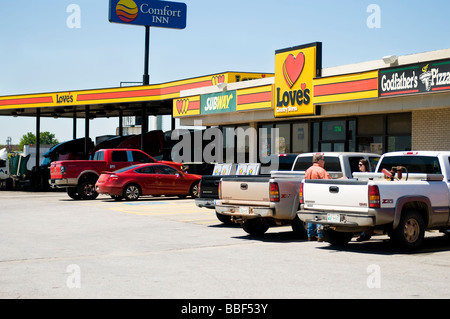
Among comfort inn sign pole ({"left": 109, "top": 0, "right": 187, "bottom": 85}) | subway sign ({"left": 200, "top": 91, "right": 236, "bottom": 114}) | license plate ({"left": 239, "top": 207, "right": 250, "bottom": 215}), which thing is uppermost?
comfort inn sign pole ({"left": 109, "top": 0, "right": 187, "bottom": 85})

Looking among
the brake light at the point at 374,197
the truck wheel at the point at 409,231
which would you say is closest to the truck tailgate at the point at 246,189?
the brake light at the point at 374,197

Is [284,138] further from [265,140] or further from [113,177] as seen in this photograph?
[113,177]

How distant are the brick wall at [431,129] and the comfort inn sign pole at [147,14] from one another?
22428mm

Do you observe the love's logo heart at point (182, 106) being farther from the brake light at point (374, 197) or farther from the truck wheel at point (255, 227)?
the brake light at point (374, 197)

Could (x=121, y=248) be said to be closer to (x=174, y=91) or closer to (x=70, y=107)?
(x=174, y=91)

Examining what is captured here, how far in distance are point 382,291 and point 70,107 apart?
36.5 metres

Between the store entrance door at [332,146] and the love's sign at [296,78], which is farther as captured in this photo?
the store entrance door at [332,146]

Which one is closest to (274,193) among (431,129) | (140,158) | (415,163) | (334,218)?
(334,218)

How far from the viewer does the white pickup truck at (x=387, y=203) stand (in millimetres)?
11039

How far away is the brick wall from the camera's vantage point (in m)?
20.8

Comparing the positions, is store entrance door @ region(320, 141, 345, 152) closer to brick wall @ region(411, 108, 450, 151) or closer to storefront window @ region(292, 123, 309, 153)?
storefront window @ region(292, 123, 309, 153)

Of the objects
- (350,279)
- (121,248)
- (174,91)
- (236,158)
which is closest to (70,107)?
(174,91)

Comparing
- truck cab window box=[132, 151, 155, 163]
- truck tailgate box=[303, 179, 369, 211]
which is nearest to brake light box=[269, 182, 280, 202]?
truck tailgate box=[303, 179, 369, 211]

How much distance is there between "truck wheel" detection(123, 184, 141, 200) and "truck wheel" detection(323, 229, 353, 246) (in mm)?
13459
